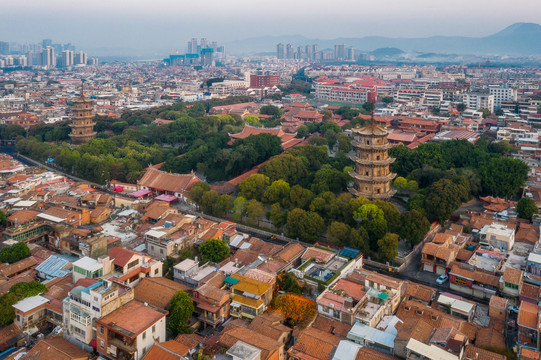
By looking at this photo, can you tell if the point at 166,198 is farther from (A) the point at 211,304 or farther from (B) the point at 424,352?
(B) the point at 424,352

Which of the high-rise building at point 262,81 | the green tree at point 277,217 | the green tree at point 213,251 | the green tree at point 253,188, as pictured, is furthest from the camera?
the high-rise building at point 262,81

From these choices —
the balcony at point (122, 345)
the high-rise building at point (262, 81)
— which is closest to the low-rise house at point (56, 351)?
the balcony at point (122, 345)

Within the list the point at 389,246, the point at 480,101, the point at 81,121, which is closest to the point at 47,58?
the point at 81,121

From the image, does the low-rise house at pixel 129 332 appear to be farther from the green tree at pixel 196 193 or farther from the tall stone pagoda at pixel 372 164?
the tall stone pagoda at pixel 372 164

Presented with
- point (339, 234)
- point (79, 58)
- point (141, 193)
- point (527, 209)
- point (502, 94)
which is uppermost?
point (79, 58)

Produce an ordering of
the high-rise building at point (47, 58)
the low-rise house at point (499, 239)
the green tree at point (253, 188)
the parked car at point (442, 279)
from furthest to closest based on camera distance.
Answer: the high-rise building at point (47, 58) → the green tree at point (253, 188) → the low-rise house at point (499, 239) → the parked car at point (442, 279)

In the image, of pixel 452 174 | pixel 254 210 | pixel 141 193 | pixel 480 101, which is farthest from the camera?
pixel 480 101

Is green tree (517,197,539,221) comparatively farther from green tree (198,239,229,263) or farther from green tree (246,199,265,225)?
green tree (198,239,229,263)

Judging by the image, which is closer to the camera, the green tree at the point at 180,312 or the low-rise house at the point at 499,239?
the green tree at the point at 180,312

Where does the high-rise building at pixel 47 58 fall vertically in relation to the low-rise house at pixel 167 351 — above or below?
above
